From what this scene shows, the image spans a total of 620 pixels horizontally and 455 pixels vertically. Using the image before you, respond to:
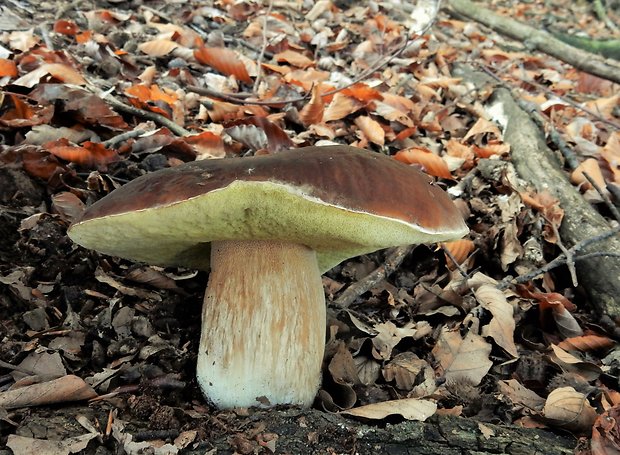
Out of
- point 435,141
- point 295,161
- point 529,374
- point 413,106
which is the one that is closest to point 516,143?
point 435,141

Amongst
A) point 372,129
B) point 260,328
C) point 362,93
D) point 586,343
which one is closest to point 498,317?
point 586,343

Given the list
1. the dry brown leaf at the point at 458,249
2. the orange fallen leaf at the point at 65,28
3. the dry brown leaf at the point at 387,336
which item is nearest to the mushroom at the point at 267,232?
the dry brown leaf at the point at 387,336

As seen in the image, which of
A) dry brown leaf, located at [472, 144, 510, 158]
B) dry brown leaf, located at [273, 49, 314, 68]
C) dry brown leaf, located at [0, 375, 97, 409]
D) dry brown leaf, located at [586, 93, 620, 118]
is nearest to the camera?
dry brown leaf, located at [0, 375, 97, 409]

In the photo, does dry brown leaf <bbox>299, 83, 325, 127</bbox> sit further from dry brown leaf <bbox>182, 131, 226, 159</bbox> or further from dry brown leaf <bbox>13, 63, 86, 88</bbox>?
dry brown leaf <bbox>13, 63, 86, 88</bbox>

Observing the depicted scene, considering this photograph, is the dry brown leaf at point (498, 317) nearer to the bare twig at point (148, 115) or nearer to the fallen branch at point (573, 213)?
the fallen branch at point (573, 213)

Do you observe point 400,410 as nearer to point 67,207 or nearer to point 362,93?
point 67,207

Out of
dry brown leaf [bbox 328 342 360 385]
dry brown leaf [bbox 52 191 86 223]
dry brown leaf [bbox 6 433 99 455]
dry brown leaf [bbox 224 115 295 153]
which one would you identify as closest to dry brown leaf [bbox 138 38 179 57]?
dry brown leaf [bbox 224 115 295 153]
